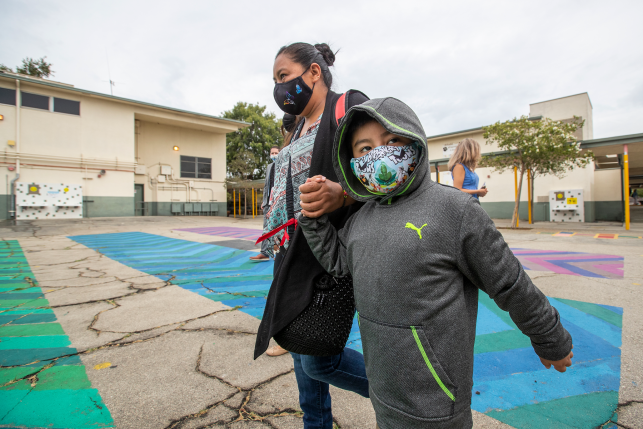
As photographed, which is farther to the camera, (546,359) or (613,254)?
(613,254)

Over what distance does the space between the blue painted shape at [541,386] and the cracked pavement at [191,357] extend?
9 centimetres

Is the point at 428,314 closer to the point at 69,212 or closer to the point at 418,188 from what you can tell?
the point at 418,188

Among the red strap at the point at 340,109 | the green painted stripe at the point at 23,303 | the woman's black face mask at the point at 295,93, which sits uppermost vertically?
the woman's black face mask at the point at 295,93

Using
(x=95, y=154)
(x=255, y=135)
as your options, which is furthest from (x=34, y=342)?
(x=255, y=135)

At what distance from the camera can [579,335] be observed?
2373 mm

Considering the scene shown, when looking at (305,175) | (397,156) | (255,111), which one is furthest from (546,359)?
(255,111)

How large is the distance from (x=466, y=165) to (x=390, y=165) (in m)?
3.05

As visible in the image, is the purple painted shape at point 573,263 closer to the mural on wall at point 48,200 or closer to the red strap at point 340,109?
the red strap at point 340,109

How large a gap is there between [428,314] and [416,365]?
5.5 inches

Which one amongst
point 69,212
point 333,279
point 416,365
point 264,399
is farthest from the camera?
point 69,212

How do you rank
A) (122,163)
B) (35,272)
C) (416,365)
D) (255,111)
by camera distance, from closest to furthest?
(416,365) → (35,272) → (122,163) → (255,111)

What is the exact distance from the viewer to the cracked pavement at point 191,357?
158cm

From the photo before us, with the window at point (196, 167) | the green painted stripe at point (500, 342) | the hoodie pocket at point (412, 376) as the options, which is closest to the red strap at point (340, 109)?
the hoodie pocket at point (412, 376)

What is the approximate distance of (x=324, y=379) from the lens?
1160mm
